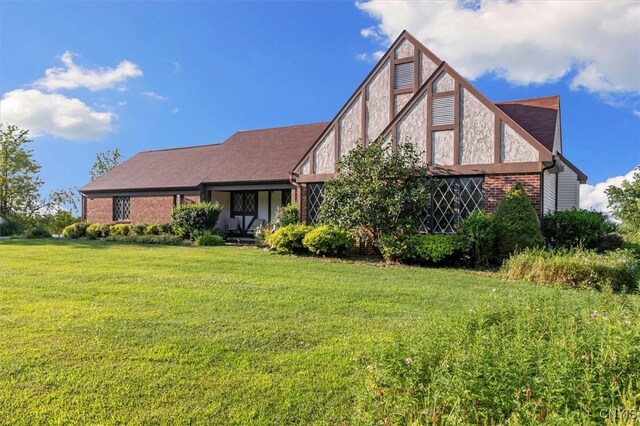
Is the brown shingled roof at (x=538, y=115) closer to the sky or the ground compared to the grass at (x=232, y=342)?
closer to the sky

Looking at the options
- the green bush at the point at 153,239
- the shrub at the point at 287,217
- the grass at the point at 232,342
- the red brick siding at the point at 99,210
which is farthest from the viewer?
the red brick siding at the point at 99,210

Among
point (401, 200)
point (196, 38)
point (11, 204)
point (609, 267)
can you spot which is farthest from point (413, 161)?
point (11, 204)

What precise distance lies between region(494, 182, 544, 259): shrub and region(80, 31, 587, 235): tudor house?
0.76 metres

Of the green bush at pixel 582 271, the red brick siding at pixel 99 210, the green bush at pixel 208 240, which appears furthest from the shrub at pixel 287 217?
the red brick siding at pixel 99 210

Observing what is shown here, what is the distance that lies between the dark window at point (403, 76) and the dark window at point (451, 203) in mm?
4126

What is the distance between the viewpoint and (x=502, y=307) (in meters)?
4.63

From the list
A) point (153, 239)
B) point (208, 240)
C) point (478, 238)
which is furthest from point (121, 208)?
point (478, 238)

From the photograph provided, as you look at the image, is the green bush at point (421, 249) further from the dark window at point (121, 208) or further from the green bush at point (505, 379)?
the dark window at point (121, 208)

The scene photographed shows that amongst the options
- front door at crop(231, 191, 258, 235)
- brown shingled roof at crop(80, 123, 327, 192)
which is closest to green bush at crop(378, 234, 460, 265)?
brown shingled roof at crop(80, 123, 327, 192)

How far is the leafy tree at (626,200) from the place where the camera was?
26.7 metres

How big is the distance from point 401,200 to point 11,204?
3338 cm

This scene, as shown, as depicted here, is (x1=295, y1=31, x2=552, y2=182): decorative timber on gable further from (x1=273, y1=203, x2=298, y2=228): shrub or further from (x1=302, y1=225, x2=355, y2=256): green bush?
(x1=302, y1=225, x2=355, y2=256): green bush

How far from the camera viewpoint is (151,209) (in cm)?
2239

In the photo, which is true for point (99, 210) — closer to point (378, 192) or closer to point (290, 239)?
point (290, 239)
